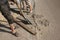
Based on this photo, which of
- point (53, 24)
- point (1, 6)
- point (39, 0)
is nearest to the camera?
point (1, 6)

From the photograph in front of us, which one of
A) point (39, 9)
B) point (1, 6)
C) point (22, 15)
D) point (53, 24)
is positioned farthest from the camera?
point (39, 9)

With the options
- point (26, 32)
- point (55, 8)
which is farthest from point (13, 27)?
point (55, 8)

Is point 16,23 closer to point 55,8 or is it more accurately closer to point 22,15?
point 22,15

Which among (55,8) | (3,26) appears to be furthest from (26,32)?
(55,8)

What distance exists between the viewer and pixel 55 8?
998 cm

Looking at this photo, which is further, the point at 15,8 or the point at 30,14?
the point at 15,8

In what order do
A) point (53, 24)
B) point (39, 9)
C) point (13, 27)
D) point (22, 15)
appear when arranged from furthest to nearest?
1. point (39, 9)
2. point (22, 15)
3. point (53, 24)
4. point (13, 27)

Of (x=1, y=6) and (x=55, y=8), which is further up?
(x=1, y=6)

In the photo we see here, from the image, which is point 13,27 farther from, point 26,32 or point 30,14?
point 30,14

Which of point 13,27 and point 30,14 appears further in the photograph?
point 30,14

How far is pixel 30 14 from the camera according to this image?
30.4 ft

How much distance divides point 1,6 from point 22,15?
6.42ft

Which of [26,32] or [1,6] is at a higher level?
[1,6]

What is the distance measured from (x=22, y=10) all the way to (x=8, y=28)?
1.62 metres
